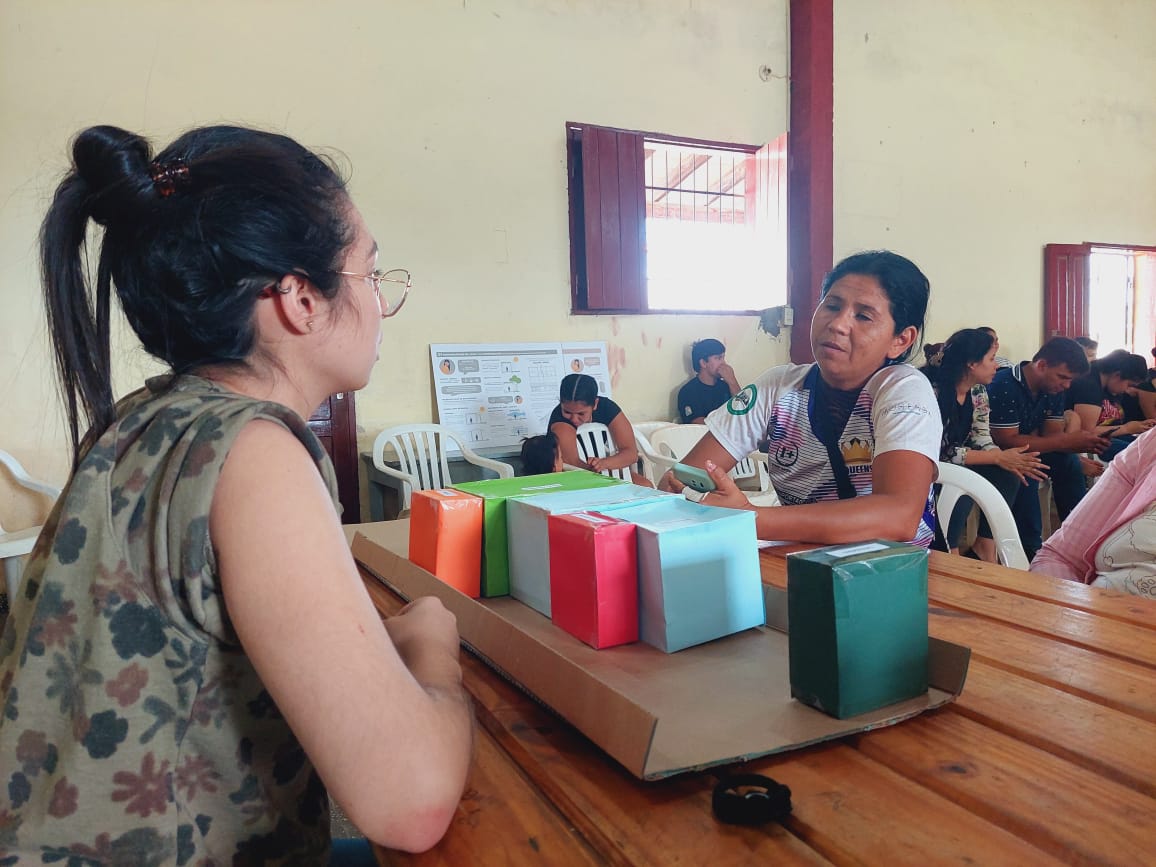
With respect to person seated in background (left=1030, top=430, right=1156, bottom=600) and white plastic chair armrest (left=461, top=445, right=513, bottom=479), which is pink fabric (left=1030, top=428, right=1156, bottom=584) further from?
white plastic chair armrest (left=461, top=445, right=513, bottom=479)

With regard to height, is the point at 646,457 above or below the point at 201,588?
below

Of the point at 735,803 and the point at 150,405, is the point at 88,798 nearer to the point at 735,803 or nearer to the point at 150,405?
the point at 150,405

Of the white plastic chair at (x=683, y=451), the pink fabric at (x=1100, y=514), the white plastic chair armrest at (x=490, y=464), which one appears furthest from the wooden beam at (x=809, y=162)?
the pink fabric at (x=1100, y=514)

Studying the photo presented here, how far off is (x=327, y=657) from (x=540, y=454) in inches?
114

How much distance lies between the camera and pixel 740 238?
4.91 metres

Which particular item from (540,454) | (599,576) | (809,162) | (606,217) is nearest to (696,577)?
(599,576)

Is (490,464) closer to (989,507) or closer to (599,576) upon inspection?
(989,507)

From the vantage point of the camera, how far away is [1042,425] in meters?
3.76

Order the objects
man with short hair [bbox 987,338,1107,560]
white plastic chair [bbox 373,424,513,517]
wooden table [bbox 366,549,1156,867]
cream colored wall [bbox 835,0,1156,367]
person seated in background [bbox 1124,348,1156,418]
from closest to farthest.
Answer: wooden table [bbox 366,549,1156,867] < man with short hair [bbox 987,338,1107,560] < white plastic chair [bbox 373,424,513,517] < person seated in background [bbox 1124,348,1156,418] < cream colored wall [bbox 835,0,1156,367]

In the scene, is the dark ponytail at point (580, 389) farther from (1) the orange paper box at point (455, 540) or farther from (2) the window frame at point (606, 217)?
(1) the orange paper box at point (455, 540)

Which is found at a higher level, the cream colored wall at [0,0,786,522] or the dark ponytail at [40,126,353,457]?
the cream colored wall at [0,0,786,522]

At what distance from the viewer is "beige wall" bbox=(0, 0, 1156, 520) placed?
10.8 feet

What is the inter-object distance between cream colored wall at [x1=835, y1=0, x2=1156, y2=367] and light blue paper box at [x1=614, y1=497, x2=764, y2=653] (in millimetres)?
4492

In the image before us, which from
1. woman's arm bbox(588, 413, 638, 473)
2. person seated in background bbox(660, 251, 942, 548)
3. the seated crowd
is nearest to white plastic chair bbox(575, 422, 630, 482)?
woman's arm bbox(588, 413, 638, 473)
